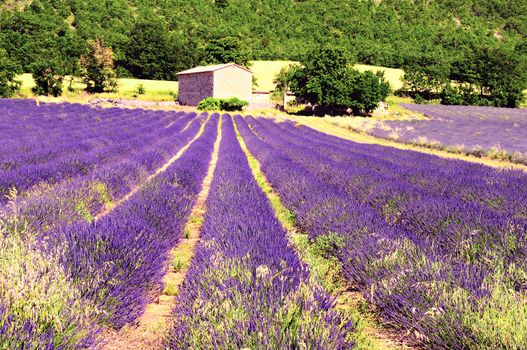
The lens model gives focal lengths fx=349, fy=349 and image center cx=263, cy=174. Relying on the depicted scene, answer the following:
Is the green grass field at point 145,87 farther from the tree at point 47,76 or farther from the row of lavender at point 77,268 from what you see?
the row of lavender at point 77,268

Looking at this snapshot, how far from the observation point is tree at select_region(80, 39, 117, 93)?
1937 inches

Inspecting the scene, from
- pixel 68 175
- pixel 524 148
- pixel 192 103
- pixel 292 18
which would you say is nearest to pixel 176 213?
pixel 68 175

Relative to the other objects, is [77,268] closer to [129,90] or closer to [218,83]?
[218,83]

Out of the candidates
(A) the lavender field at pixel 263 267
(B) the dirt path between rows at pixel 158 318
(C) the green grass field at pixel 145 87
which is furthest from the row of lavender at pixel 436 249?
(C) the green grass field at pixel 145 87

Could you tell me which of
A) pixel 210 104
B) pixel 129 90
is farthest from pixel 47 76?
pixel 210 104

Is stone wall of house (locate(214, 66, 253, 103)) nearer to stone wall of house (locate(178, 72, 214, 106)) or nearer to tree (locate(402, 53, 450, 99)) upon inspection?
stone wall of house (locate(178, 72, 214, 106))

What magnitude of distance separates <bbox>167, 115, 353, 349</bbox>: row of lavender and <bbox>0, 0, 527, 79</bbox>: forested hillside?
54.3 m

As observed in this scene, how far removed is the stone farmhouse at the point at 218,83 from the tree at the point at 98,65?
36.5 ft

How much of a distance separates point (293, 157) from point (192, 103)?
39731 mm

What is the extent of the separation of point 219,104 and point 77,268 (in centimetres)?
4235

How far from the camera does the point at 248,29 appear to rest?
9750 cm

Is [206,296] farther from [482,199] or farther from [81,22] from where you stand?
[81,22]

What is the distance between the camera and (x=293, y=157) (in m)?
11.1

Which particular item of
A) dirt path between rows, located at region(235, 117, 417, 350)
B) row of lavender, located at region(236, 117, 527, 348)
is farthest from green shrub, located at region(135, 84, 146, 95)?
dirt path between rows, located at region(235, 117, 417, 350)
